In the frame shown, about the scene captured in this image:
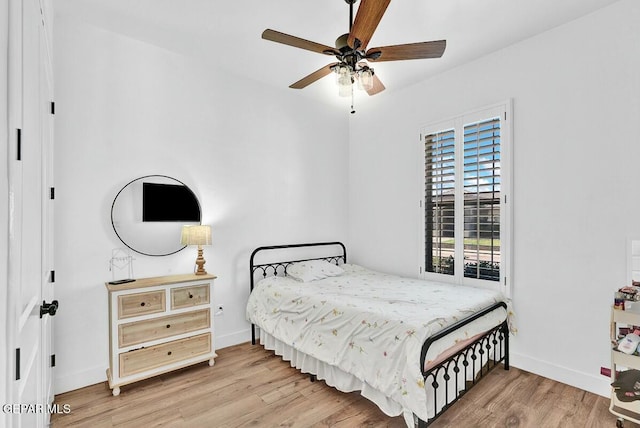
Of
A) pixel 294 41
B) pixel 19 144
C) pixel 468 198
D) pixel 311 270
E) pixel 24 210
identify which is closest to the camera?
pixel 19 144

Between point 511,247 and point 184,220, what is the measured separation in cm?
313

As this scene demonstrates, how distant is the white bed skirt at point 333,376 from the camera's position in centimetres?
207

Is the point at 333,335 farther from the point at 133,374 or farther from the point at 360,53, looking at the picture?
the point at 360,53

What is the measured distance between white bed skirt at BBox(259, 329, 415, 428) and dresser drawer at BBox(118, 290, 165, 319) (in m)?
1.12

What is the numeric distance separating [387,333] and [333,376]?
704 millimetres

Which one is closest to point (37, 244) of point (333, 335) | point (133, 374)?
point (133, 374)

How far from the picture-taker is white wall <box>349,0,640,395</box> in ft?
7.96

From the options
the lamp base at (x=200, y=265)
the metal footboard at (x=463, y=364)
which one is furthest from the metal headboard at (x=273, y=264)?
the metal footboard at (x=463, y=364)

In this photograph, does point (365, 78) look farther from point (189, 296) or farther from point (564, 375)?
point (564, 375)

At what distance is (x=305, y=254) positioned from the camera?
415 centimetres

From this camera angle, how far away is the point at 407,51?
6.86ft

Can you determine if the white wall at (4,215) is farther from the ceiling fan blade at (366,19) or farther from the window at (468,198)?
the window at (468,198)

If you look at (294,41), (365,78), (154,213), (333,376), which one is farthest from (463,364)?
(154,213)

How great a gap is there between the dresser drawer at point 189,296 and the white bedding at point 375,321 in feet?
1.92
